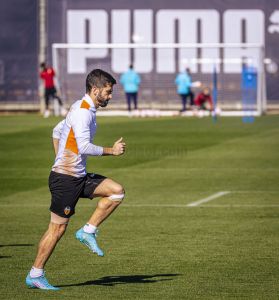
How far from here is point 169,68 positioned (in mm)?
54656

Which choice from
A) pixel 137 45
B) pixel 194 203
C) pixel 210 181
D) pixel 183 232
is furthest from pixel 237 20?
pixel 183 232

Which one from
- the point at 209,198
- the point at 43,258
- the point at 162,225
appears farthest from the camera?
the point at 209,198

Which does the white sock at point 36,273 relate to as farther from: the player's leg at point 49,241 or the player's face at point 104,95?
the player's face at point 104,95

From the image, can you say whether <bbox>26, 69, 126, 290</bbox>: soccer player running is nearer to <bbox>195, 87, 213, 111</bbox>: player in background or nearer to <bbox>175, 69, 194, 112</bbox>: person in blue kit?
<bbox>195, 87, 213, 111</bbox>: player in background

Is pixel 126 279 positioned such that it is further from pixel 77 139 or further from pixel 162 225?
pixel 162 225

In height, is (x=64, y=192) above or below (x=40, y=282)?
above

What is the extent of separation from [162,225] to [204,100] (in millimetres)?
34192

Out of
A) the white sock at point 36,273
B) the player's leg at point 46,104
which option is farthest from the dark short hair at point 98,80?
the player's leg at point 46,104

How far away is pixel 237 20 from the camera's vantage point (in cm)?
5666

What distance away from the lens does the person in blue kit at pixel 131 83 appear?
51.1 metres

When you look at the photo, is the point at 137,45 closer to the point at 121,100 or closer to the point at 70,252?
the point at 121,100

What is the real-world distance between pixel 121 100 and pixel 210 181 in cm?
3150

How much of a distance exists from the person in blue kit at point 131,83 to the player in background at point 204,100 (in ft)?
8.80

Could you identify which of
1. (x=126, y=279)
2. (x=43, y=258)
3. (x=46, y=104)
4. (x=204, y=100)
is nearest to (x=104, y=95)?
(x=43, y=258)
